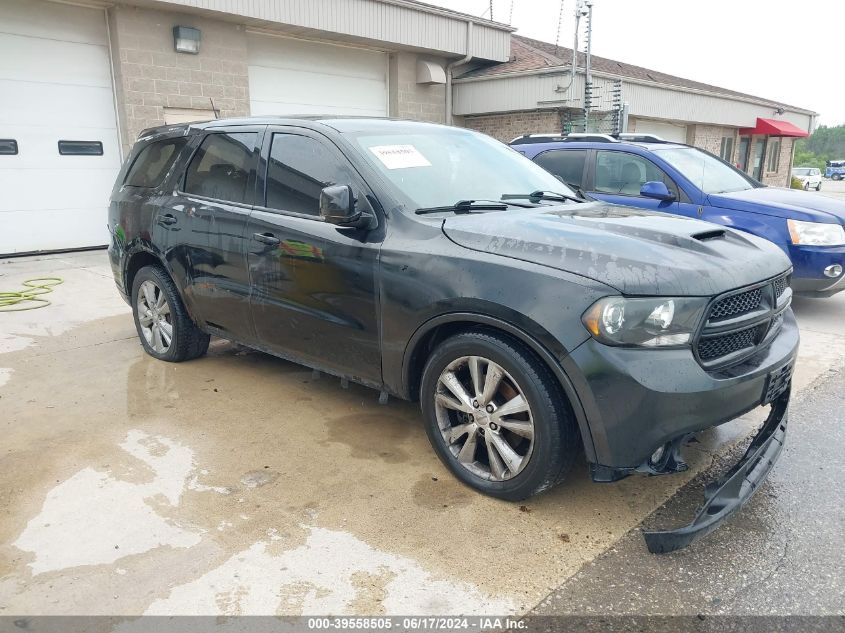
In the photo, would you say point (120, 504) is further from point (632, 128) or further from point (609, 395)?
point (632, 128)

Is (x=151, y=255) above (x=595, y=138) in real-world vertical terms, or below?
below

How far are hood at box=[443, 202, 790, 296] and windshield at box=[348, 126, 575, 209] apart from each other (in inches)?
13.1

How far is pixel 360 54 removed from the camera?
43.7 feet

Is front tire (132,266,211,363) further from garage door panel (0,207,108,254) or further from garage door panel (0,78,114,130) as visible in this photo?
garage door panel (0,78,114,130)

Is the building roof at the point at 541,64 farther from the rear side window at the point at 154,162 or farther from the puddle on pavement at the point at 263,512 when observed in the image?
the puddle on pavement at the point at 263,512

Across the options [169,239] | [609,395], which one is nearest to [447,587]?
[609,395]

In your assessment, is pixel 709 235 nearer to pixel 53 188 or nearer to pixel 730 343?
pixel 730 343

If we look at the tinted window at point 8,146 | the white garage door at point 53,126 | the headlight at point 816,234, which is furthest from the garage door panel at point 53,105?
the headlight at point 816,234

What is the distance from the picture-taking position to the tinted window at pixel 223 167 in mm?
4160

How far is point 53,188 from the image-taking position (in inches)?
395

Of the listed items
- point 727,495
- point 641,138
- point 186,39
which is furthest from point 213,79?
point 727,495

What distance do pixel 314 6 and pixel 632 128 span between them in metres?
9.92

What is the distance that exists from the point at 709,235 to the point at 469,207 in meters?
1.16

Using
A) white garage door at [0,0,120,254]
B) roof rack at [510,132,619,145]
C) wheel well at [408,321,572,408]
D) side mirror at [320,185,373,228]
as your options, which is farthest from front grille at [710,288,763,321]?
white garage door at [0,0,120,254]
